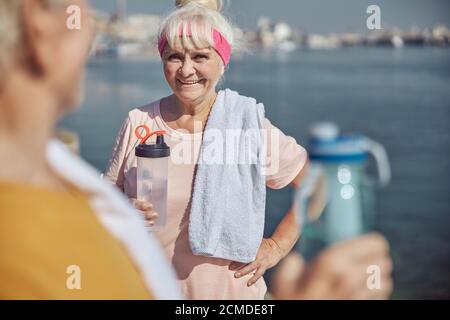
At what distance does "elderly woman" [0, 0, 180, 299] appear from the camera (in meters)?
0.67

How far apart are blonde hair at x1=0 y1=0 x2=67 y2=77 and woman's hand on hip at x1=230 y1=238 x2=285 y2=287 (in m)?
1.17

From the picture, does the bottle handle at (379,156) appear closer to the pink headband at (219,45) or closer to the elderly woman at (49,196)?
the elderly woman at (49,196)

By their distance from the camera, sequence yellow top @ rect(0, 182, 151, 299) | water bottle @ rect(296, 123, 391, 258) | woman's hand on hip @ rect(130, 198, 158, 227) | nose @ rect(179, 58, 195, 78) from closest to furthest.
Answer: yellow top @ rect(0, 182, 151, 299)
water bottle @ rect(296, 123, 391, 258)
woman's hand on hip @ rect(130, 198, 158, 227)
nose @ rect(179, 58, 195, 78)

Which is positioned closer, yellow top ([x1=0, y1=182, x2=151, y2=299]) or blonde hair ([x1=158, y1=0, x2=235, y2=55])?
yellow top ([x1=0, y1=182, x2=151, y2=299])

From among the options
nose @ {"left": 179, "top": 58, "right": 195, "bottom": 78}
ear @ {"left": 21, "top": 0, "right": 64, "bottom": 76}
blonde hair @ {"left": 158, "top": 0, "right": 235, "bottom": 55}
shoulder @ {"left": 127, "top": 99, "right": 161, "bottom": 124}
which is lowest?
shoulder @ {"left": 127, "top": 99, "right": 161, "bottom": 124}

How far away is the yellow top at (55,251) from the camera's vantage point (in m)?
0.66

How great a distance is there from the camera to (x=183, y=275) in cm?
177

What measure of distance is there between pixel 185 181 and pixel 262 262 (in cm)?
26

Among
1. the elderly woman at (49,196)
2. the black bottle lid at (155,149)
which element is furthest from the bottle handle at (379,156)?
the black bottle lid at (155,149)

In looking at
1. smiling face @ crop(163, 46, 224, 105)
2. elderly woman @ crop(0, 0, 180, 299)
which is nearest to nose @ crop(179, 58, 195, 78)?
smiling face @ crop(163, 46, 224, 105)

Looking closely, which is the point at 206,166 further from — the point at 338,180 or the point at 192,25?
the point at 338,180

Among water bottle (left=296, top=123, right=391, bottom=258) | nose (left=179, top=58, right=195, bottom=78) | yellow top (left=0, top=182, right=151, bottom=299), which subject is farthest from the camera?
nose (left=179, top=58, right=195, bottom=78)

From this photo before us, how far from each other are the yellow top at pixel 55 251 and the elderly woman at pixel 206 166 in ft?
3.26

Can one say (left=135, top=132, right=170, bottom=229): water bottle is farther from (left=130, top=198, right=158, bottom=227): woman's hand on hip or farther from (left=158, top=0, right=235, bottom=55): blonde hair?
(left=158, top=0, right=235, bottom=55): blonde hair
